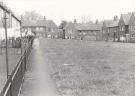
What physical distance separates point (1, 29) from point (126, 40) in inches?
2913

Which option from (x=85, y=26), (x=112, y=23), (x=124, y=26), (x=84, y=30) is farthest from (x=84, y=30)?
(x=124, y=26)

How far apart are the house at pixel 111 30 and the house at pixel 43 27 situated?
2577cm

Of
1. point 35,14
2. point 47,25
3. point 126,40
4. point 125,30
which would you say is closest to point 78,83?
point 126,40

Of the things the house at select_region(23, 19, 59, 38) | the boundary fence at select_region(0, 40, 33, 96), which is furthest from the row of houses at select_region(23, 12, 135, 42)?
the boundary fence at select_region(0, 40, 33, 96)

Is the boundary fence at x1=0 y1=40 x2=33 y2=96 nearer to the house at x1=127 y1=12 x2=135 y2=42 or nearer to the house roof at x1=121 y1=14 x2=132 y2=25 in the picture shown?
the house at x1=127 y1=12 x2=135 y2=42

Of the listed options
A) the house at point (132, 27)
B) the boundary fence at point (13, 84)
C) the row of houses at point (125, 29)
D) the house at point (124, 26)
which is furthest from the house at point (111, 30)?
the boundary fence at point (13, 84)

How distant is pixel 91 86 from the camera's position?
9.59 metres

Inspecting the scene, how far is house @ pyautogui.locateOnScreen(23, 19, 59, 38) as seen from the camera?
121 metres

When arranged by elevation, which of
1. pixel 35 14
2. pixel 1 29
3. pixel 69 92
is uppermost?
pixel 35 14

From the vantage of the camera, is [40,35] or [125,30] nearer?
[125,30]

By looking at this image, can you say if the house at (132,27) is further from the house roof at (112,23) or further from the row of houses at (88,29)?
A: the house roof at (112,23)

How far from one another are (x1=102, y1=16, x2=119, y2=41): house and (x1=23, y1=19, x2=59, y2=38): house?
25.8m

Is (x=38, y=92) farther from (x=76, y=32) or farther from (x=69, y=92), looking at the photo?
(x=76, y=32)

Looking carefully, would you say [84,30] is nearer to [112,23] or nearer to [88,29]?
[88,29]
